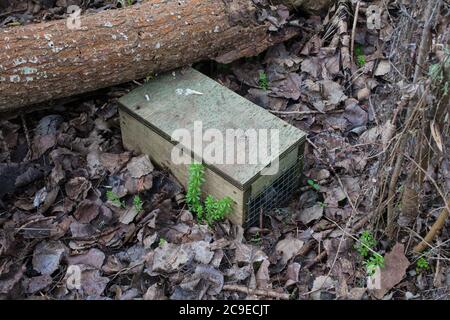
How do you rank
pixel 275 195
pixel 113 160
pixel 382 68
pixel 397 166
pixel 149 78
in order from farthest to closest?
pixel 382 68 < pixel 149 78 < pixel 113 160 < pixel 275 195 < pixel 397 166

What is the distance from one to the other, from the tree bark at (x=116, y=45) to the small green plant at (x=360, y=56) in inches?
35.4

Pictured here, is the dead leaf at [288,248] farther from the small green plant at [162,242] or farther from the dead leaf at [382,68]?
the dead leaf at [382,68]

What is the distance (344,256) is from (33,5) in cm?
363

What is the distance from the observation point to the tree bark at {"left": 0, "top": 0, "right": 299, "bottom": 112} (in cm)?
354

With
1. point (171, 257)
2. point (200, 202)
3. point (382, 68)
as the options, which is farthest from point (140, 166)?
point (382, 68)

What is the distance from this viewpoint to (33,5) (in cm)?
491

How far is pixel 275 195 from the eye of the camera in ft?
11.7

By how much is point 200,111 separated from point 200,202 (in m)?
0.63

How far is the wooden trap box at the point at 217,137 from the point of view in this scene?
331 centimetres

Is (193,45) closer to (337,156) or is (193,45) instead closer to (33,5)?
(337,156)

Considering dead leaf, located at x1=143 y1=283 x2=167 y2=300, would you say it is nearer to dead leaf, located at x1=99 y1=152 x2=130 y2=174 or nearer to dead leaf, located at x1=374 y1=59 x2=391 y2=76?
dead leaf, located at x1=99 y1=152 x2=130 y2=174

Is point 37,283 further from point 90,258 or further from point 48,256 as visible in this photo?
point 90,258

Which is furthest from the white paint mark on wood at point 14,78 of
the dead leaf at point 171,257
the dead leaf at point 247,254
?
the dead leaf at point 247,254

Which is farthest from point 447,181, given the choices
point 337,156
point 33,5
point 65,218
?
point 33,5
